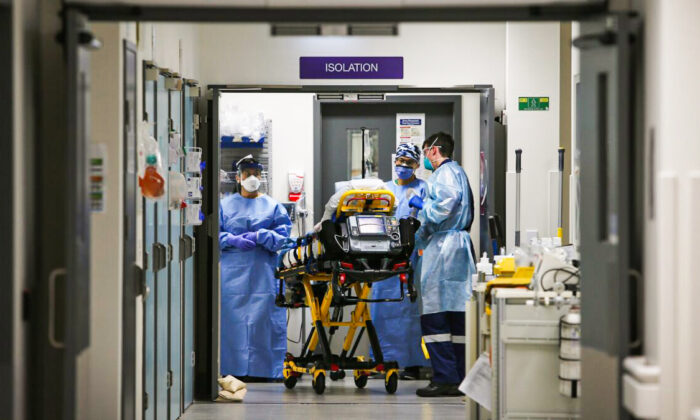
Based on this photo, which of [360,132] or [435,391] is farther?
[360,132]

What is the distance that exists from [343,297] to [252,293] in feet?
3.29

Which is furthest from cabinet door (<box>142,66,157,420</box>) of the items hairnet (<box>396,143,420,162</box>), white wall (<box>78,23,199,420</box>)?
hairnet (<box>396,143,420,162</box>)

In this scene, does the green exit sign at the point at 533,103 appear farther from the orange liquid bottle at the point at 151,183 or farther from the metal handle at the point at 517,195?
the orange liquid bottle at the point at 151,183

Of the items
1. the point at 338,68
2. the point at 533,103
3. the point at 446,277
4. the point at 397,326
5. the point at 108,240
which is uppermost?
the point at 338,68

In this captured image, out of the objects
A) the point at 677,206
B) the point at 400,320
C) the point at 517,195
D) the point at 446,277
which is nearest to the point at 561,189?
the point at 517,195

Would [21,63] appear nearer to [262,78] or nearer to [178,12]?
[178,12]

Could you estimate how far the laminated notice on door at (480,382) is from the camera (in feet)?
Answer: 16.6

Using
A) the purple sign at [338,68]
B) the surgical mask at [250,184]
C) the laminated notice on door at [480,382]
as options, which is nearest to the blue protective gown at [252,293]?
the surgical mask at [250,184]

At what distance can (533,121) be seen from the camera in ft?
23.9

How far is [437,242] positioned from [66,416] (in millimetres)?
4154

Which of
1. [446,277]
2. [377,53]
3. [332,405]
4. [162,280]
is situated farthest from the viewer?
[377,53]

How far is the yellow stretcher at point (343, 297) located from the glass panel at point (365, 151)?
1195 millimetres

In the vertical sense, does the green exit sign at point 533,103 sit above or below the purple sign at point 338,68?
below

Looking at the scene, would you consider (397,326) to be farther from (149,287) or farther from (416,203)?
(149,287)
